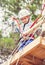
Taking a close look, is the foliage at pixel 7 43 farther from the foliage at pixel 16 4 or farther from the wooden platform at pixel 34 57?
the wooden platform at pixel 34 57

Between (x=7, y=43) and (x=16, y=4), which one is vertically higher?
(x=16, y=4)

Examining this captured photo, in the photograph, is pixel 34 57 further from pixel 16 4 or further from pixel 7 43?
pixel 16 4

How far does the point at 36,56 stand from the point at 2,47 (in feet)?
15.6

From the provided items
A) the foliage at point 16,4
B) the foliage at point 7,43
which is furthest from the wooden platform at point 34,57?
the foliage at point 16,4

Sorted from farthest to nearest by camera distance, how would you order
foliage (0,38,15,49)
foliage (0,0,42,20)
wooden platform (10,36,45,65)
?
foliage (0,0,42,20) < foliage (0,38,15,49) < wooden platform (10,36,45,65)

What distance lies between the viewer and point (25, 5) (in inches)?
304

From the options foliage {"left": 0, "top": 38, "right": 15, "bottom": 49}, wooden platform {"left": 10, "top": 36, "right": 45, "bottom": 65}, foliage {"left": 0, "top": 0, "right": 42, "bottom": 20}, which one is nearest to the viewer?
wooden platform {"left": 10, "top": 36, "right": 45, "bottom": 65}

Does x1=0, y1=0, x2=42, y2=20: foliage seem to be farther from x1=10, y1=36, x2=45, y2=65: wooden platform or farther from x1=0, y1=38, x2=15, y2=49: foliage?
x1=10, y1=36, x2=45, y2=65: wooden platform

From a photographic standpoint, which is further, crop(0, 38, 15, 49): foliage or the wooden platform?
crop(0, 38, 15, 49): foliage

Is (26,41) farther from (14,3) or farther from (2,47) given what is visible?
(14,3)

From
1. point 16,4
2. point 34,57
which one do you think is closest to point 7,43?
point 16,4

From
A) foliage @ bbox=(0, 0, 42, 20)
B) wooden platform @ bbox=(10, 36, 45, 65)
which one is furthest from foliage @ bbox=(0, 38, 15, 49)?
wooden platform @ bbox=(10, 36, 45, 65)

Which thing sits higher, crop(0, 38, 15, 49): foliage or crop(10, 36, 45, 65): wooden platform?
crop(10, 36, 45, 65): wooden platform

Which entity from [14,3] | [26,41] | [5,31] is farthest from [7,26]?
[26,41]
